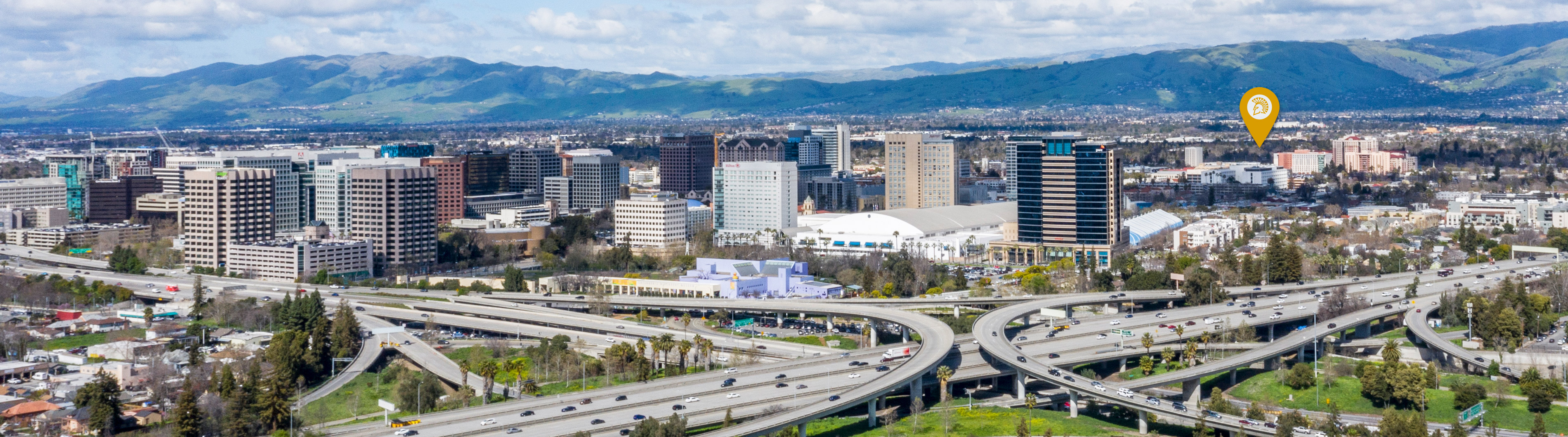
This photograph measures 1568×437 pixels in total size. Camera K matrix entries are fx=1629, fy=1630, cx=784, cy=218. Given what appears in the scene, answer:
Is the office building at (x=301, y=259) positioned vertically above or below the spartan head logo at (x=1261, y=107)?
below

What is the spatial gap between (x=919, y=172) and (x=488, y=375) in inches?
2084

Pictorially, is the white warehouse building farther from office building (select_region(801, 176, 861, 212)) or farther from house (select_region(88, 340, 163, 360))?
house (select_region(88, 340, 163, 360))

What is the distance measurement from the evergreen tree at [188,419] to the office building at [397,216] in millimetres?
32843

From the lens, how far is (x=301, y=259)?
6562 centimetres

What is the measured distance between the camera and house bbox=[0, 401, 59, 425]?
36.9m

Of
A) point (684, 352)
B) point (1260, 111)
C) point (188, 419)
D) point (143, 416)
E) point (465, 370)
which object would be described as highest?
point (1260, 111)

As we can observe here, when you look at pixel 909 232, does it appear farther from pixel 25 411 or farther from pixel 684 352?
pixel 25 411

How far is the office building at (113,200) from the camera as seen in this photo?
287ft

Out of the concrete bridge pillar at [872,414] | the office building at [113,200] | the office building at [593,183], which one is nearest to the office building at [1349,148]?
the office building at [593,183]

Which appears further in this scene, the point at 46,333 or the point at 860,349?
the point at 46,333

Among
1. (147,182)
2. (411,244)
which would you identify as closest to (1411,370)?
(411,244)

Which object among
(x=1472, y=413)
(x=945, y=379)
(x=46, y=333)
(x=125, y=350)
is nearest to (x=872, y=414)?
(x=945, y=379)

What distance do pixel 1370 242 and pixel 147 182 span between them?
63992mm

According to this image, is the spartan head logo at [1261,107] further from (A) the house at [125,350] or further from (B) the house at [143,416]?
(A) the house at [125,350]
